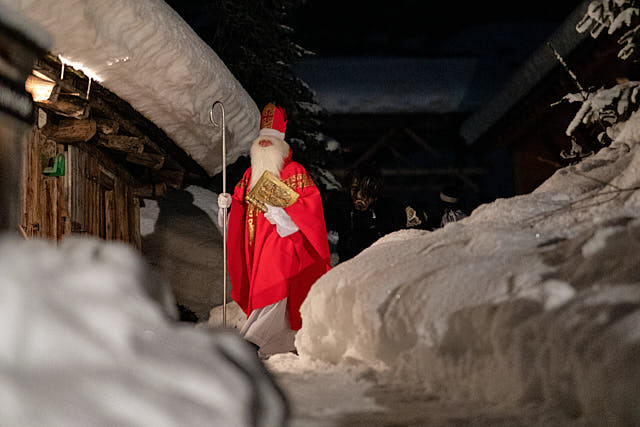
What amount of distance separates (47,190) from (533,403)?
202 inches

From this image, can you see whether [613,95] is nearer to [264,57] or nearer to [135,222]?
[135,222]

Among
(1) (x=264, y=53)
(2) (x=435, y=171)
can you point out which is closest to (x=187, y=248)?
(1) (x=264, y=53)

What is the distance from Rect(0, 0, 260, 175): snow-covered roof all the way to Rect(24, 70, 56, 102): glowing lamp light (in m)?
0.22

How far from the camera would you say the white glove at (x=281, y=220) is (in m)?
5.69

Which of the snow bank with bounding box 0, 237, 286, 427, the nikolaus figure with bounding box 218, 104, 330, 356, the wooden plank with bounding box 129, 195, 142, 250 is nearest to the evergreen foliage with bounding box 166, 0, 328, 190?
the wooden plank with bounding box 129, 195, 142, 250

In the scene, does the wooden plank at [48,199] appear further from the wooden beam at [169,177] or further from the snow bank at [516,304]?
the snow bank at [516,304]

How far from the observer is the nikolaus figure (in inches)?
224

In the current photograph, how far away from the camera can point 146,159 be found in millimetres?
7305

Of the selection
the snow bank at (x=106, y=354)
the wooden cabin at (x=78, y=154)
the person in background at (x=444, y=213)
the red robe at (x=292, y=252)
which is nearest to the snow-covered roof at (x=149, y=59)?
the wooden cabin at (x=78, y=154)

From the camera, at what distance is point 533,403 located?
1621mm

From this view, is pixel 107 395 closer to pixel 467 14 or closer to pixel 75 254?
pixel 75 254

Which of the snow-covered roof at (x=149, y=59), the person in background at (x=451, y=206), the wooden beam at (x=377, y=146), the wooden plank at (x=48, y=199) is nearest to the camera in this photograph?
the snow-covered roof at (x=149, y=59)

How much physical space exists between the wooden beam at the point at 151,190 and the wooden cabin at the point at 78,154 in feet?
1.28

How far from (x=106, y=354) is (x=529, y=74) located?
8500 mm
